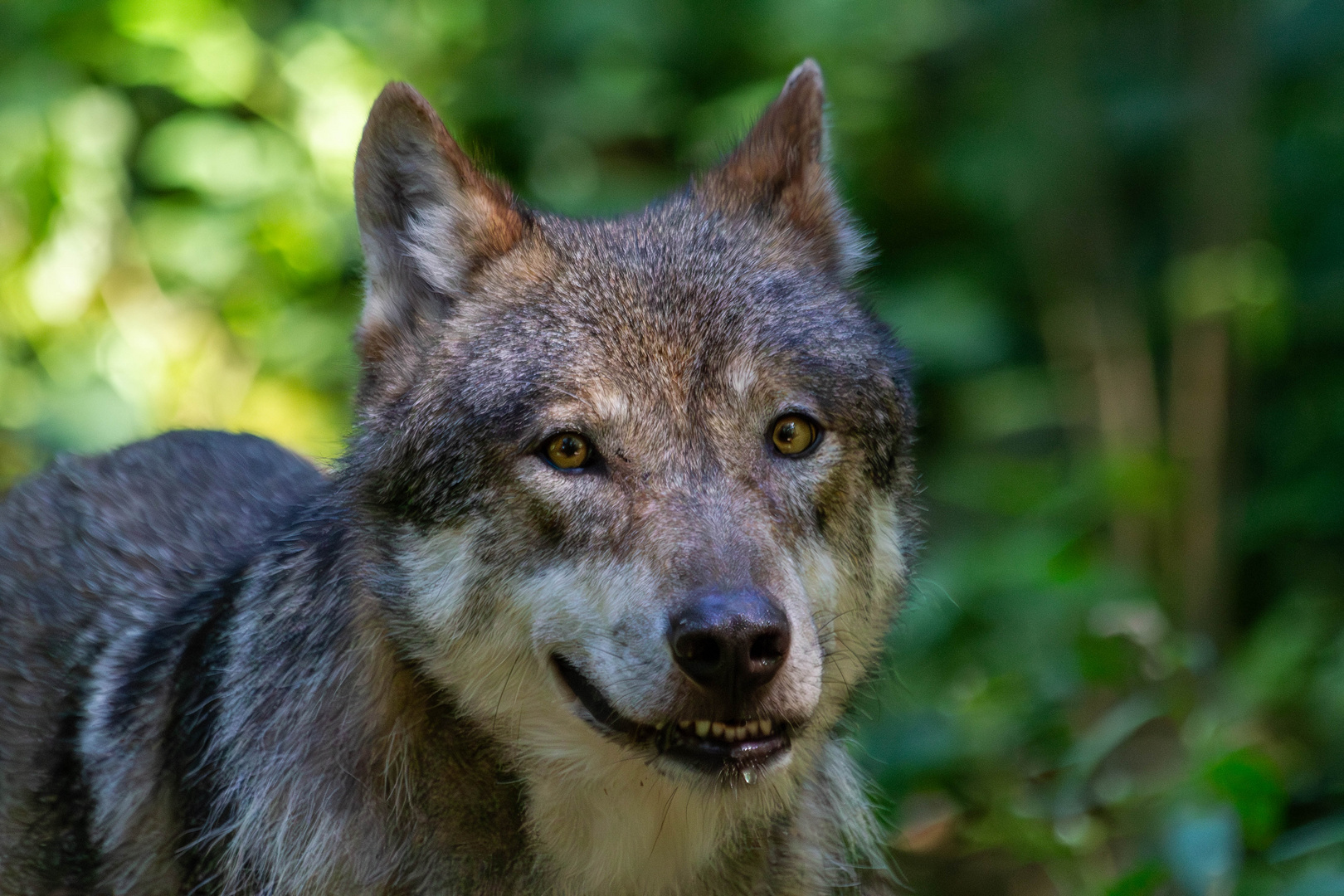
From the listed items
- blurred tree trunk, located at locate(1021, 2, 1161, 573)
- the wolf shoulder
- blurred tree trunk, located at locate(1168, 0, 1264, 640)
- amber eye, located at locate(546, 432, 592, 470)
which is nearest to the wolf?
amber eye, located at locate(546, 432, 592, 470)

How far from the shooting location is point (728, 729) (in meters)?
2.74

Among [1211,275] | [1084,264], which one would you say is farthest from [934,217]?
[1211,275]

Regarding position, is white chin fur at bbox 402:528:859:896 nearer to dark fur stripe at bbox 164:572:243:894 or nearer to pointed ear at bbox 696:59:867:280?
dark fur stripe at bbox 164:572:243:894

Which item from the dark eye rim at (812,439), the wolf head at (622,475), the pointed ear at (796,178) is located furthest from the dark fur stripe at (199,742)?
the pointed ear at (796,178)

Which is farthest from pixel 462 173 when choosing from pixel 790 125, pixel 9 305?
pixel 9 305

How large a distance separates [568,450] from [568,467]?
1.5 inches

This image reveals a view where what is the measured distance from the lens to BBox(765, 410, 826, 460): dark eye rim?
10.1 feet

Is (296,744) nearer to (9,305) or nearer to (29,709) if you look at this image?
(29,709)

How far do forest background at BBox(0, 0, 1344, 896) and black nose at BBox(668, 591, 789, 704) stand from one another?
2354 mm

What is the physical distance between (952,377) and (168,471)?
4403 millimetres

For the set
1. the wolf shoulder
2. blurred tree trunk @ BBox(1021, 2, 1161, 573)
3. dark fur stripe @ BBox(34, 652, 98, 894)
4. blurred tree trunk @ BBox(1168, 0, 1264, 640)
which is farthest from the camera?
blurred tree trunk @ BBox(1021, 2, 1161, 573)

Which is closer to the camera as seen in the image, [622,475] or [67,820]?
[622,475]

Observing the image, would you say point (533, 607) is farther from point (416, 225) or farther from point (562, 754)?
point (416, 225)

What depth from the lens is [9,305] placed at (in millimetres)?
7258
